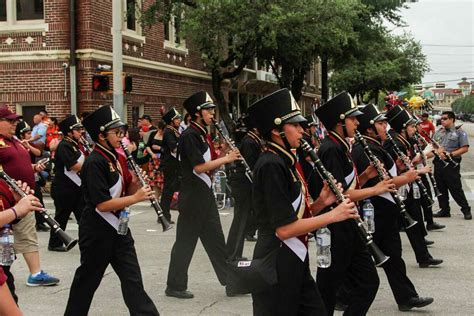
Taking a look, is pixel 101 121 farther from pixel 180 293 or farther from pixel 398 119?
pixel 398 119

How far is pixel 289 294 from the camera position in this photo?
13.3ft

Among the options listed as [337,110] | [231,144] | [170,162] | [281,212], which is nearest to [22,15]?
[170,162]

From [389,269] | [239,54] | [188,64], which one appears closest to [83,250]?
[389,269]

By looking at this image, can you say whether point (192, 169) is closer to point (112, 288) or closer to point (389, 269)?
point (112, 288)

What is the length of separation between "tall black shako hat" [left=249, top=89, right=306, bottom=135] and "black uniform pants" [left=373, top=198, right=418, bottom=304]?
251cm

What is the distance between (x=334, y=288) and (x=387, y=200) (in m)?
1.54

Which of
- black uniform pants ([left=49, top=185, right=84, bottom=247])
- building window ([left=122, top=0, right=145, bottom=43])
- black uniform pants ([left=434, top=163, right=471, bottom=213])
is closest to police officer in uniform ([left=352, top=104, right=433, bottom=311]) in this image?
black uniform pants ([left=49, top=185, right=84, bottom=247])

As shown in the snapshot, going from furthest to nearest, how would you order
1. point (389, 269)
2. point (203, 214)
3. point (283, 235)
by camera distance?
point (203, 214) → point (389, 269) → point (283, 235)

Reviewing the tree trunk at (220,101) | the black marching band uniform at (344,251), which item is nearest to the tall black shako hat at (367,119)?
the black marching band uniform at (344,251)

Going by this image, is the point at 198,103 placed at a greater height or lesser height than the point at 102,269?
greater

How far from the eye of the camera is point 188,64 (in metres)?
25.3

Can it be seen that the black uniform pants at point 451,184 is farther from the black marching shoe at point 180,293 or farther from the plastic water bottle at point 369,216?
the plastic water bottle at point 369,216

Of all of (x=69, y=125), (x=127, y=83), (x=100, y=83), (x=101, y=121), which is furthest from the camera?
(x=127, y=83)

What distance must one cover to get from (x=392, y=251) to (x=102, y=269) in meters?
2.63
